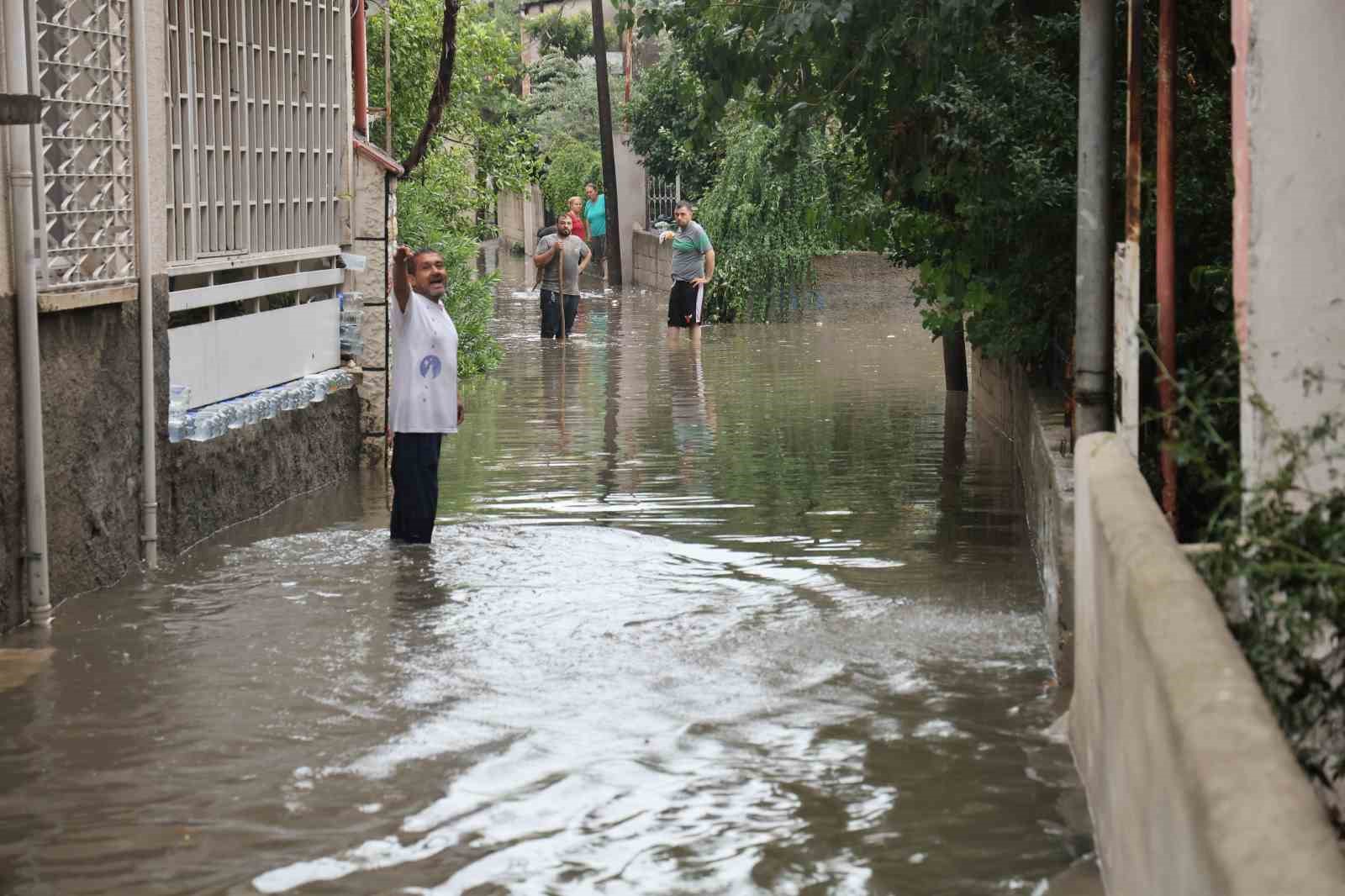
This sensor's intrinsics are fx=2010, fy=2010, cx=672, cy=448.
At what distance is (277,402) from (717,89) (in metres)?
3.22

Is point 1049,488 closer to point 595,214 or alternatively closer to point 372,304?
point 372,304

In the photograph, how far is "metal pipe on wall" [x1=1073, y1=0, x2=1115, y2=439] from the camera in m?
7.44

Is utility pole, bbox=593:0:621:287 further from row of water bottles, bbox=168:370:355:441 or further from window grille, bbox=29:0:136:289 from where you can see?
window grille, bbox=29:0:136:289

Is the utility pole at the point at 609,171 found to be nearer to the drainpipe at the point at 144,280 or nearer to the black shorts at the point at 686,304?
the black shorts at the point at 686,304

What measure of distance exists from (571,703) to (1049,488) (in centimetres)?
223

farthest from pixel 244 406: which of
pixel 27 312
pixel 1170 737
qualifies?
pixel 1170 737

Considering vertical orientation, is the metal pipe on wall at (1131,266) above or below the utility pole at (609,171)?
below

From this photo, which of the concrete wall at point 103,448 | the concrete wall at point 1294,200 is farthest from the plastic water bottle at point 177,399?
the concrete wall at point 1294,200

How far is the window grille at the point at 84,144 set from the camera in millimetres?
8859

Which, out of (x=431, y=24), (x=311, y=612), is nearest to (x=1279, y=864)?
(x=311, y=612)

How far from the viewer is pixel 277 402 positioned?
476 inches

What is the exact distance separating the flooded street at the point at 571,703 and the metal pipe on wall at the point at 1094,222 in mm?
1066

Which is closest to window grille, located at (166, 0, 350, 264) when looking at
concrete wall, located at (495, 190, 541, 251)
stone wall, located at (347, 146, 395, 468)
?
stone wall, located at (347, 146, 395, 468)

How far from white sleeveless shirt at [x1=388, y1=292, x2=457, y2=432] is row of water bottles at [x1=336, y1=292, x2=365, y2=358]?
340cm
